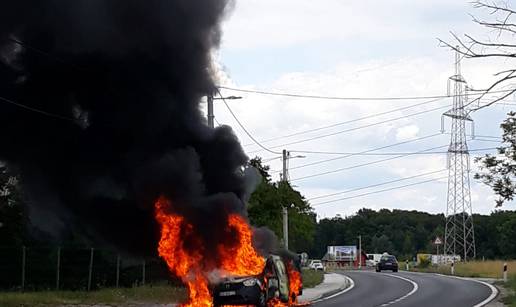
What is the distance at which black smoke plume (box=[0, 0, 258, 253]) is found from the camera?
22.9 metres

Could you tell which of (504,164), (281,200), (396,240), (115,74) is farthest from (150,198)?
(396,240)

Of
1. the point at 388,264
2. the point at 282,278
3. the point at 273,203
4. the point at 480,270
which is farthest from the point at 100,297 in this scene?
the point at 388,264

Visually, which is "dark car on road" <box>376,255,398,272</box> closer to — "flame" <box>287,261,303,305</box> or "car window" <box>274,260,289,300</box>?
"flame" <box>287,261,303,305</box>

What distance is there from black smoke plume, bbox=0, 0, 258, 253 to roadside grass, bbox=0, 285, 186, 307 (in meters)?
2.21

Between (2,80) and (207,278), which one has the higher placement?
(2,80)

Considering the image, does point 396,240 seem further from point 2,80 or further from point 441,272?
point 2,80

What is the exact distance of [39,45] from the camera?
23.1 metres

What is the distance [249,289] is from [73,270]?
10012 millimetres

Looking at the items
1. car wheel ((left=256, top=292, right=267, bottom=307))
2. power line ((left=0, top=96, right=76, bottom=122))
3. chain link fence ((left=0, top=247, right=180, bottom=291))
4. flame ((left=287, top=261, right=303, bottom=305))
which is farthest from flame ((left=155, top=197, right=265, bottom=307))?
power line ((left=0, top=96, right=76, bottom=122))

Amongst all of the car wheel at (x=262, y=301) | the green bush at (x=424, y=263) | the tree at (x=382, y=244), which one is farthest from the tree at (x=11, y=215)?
the tree at (x=382, y=244)

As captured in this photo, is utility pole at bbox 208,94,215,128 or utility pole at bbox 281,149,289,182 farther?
utility pole at bbox 281,149,289,182

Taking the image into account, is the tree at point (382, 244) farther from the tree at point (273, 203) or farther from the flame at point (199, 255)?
the flame at point (199, 255)

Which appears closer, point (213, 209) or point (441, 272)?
point (213, 209)

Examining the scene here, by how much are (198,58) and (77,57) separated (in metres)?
3.55
